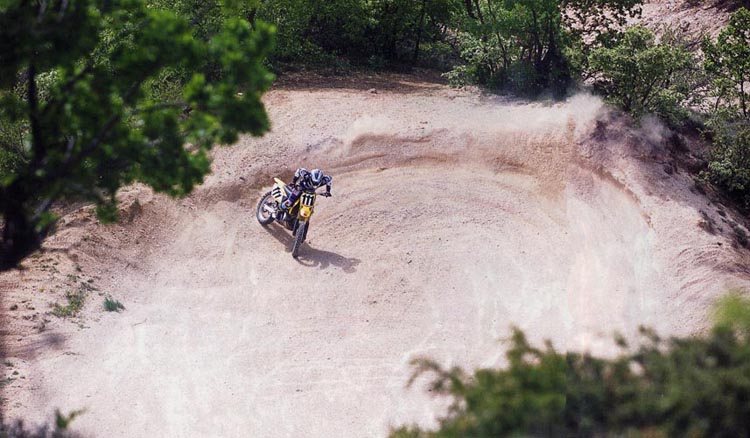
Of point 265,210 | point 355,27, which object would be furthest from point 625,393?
point 355,27

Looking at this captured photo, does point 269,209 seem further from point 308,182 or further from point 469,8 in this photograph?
point 469,8

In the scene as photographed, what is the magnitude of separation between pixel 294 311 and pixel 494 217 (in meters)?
4.13

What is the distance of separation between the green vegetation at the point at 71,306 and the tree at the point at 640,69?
34.2ft

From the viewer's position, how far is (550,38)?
17.8 metres

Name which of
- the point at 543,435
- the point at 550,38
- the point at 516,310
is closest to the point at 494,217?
the point at 516,310

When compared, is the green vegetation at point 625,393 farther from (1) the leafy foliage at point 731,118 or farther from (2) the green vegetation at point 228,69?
(1) the leafy foliage at point 731,118

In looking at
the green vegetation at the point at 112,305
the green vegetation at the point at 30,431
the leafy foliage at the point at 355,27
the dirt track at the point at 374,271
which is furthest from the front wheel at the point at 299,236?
the leafy foliage at the point at 355,27

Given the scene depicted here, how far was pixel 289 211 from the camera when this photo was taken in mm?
13492

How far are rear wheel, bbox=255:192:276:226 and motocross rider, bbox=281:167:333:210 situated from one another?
605 mm

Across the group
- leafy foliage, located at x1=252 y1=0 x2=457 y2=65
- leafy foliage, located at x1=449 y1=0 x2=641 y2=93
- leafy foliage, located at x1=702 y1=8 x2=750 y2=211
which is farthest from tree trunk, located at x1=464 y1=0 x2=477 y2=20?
leafy foliage, located at x1=702 y1=8 x2=750 y2=211

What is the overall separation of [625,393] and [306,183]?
27.6ft

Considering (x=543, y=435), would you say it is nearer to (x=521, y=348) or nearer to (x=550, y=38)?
(x=521, y=348)

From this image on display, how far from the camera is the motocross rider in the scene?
13.1 meters

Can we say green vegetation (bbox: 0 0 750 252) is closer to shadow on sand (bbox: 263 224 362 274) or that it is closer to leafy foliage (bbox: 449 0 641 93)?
leafy foliage (bbox: 449 0 641 93)
